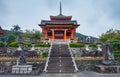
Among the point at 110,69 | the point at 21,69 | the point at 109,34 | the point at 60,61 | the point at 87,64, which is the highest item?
the point at 109,34

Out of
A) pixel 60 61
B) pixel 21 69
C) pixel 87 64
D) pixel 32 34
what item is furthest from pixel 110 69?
pixel 32 34

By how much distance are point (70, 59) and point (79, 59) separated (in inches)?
55.4

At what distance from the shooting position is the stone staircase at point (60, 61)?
968 inches

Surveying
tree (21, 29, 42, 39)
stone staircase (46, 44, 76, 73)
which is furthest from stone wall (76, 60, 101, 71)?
tree (21, 29, 42, 39)

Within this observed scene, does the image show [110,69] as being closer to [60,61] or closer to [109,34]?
[60,61]

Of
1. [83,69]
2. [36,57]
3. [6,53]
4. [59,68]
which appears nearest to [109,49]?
[83,69]

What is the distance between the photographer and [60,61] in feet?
93.0

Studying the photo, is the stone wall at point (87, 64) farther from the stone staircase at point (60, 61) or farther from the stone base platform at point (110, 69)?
the stone base platform at point (110, 69)

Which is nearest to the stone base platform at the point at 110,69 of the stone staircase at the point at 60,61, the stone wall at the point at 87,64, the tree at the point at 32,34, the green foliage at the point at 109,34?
the stone staircase at the point at 60,61

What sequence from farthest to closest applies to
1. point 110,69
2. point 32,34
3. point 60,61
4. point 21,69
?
1. point 32,34
2. point 60,61
3. point 110,69
4. point 21,69

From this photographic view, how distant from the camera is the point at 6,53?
110 feet

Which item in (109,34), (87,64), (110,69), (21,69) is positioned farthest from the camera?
(109,34)

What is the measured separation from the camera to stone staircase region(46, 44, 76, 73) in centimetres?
2460

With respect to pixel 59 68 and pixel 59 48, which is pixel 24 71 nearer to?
pixel 59 68
